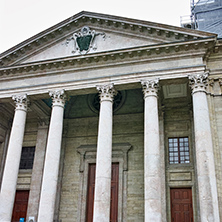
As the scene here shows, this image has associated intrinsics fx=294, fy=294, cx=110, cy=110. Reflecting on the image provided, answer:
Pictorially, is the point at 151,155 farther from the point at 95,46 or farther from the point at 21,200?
the point at 21,200

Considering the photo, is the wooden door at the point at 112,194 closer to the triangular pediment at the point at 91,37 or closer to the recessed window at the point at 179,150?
the recessed window at the point at 179,150

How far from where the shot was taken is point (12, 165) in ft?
54.6

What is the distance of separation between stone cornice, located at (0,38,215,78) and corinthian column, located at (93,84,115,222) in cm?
178

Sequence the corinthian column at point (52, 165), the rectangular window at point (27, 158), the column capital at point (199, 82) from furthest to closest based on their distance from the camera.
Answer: the rectangular window at point (27, 158) < the column capital at point (199, 82) < the corinthian column at point (52, 165)

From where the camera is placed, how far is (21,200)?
21.0 meters

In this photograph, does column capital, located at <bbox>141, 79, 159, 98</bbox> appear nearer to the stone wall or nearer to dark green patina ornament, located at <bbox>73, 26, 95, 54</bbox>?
Answer: dark green patina ornament, located at <bbox>73, 26, 95, 54</bbox>

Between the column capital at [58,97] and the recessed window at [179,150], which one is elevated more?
the column capital at [58,97]

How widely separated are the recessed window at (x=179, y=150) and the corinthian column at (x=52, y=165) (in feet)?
24.5

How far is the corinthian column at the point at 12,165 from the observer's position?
15.9 metres

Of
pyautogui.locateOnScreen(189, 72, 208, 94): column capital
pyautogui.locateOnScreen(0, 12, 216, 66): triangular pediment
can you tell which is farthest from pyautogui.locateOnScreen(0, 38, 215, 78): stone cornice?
pyautogui.locateOnScreen(189, 72, 208, 94): column capital

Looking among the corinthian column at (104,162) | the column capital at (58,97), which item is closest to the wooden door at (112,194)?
the corinthian column at (104,162)

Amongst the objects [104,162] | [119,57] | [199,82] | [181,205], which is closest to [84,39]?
[119,57]

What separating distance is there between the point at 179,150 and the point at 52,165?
8292 millimetres

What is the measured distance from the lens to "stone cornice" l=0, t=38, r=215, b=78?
15703 mm
